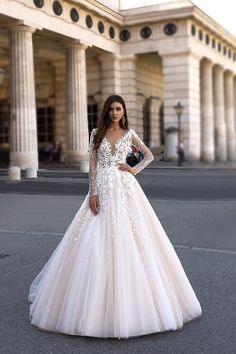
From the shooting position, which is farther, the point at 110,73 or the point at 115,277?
the point at 110,73

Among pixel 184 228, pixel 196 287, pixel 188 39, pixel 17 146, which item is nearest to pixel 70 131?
pixel 17 146

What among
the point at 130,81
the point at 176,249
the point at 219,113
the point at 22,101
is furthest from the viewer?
the point at 219,113

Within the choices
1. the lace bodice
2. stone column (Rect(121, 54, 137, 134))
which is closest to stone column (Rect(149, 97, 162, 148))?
stone column (Rect(121, 54, 137, 134))

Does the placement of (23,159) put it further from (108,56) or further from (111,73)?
(108,56)

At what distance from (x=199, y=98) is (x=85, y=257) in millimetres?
34414

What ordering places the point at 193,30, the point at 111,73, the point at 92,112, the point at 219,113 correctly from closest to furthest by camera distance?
the point at 193,30, the point at 111,73, the point at 92,112, the point at 219,113

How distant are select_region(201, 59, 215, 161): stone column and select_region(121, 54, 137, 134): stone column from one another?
5679 mm

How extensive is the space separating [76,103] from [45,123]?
9224 mm

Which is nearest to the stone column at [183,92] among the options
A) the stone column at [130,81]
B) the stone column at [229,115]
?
the stone column at [130,81]

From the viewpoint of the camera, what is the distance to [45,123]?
40594 millimetres

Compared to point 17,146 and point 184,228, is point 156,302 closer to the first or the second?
point 184,228

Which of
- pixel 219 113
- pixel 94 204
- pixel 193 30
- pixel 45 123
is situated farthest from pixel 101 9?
pixel 94 204

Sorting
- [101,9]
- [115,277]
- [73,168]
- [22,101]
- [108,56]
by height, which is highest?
[101,9]

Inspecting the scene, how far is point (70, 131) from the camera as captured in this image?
3238 cm
